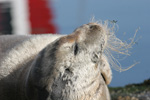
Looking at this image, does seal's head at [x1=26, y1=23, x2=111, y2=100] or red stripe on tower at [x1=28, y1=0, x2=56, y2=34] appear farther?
red stripe on tower at [x1=28, y1=0, x2=56, y2=34]

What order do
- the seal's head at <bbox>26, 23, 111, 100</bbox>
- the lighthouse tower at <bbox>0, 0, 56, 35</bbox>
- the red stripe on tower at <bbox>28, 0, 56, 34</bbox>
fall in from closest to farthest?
the seal's head at <bbox>26, 23, 111, 100</bbox>
the lighthouse tower at <bbox>0, 0, 56, 35</bbox>
the red stripe on tower at <bbox>28, 0, 56, 34</bbox>

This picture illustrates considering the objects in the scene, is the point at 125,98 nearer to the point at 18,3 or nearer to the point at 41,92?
the point at 41,92

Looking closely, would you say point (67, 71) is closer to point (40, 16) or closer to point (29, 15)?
point (40, 16)

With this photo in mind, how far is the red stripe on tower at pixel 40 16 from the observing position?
8945 mm

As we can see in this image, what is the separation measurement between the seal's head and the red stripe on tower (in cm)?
636

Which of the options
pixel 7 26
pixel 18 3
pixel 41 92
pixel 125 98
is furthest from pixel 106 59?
pixel 18 3

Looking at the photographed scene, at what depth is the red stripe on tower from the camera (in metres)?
8.95

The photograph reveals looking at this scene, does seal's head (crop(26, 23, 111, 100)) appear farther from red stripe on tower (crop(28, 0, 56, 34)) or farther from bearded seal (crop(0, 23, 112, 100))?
red stripe on tower (crop(28, 0, 56, 34))

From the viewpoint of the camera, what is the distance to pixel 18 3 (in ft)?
29.8

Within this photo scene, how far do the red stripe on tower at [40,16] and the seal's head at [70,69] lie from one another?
6.36m

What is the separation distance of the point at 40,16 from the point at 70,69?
6569 mm

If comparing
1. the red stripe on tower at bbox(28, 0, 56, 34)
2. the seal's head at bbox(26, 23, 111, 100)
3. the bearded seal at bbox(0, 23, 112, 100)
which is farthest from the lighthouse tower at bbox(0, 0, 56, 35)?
the seal's head at bbox(26, 23, 111, 100)

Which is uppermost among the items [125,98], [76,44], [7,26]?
[76,44]

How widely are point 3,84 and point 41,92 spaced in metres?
0.53
